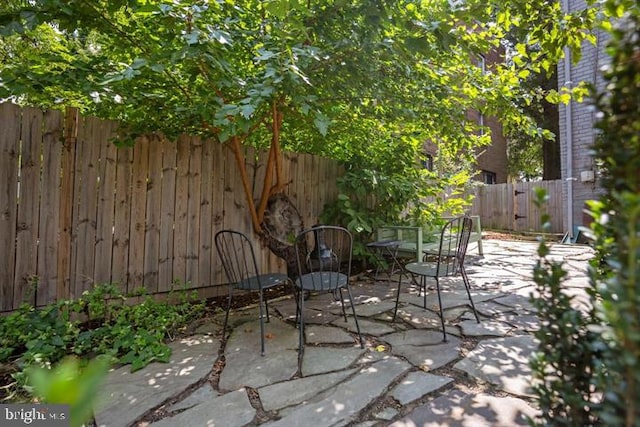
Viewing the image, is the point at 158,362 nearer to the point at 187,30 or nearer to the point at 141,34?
the point at 187,30

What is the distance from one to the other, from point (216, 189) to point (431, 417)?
2756 millimetres

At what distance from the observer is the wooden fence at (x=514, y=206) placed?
8070mm

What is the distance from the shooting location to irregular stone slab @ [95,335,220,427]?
158cm

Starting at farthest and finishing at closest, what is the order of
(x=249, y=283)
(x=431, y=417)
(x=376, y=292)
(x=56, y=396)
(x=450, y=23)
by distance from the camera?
1. (x=376, y=292)
2. (x=249, y=283)
3. (x=450, y=23)
4. (x=431, y=417)
5. (x=56, y=396)

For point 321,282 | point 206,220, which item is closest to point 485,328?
point 321,282

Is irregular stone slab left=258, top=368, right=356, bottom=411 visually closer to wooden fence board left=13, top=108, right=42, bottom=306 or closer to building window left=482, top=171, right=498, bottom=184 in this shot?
wooden fence board left=13, top=108, right=42, bottom=306

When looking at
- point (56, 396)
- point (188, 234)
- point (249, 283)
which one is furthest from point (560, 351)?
point (188, 234)

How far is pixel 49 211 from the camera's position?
8.05 ft

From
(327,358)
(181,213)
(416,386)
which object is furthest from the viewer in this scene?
(181,213)

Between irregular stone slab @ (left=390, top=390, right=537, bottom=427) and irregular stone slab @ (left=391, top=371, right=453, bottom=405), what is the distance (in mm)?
73

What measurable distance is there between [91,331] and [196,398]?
1.13 meters

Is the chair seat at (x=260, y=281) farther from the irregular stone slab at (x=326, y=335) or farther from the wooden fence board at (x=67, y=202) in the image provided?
the wooden fence board at (x=67, y=202)

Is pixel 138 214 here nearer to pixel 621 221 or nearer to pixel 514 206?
pixel 621 221

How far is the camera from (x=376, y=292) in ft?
11.9
